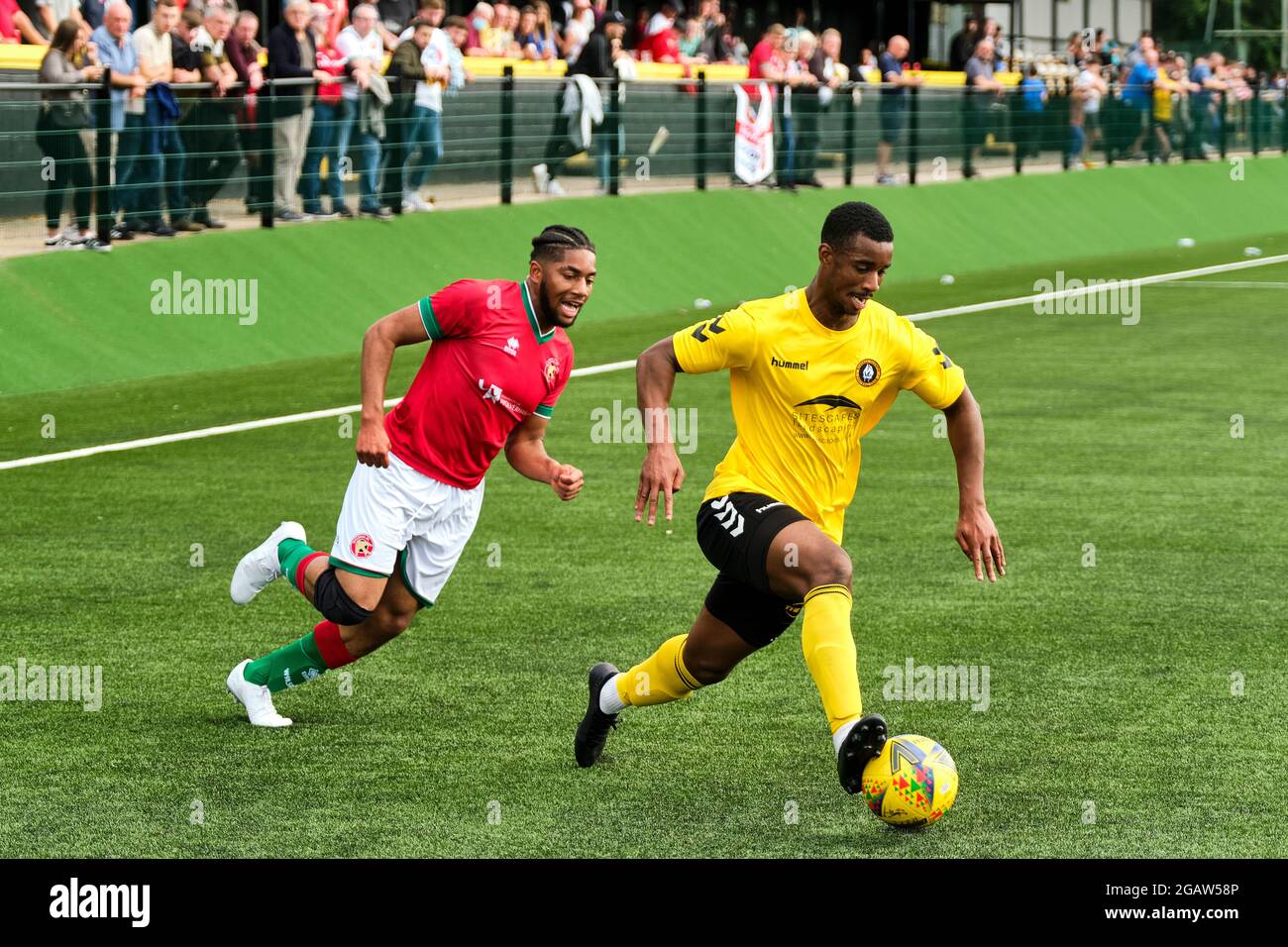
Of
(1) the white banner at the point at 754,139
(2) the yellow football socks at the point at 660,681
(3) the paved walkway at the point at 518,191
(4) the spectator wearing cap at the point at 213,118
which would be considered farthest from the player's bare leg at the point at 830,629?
(1) the white banner at the point at 754,139

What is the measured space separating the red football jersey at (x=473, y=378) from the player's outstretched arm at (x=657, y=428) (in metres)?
0.65

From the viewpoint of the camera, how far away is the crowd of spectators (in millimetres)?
18297

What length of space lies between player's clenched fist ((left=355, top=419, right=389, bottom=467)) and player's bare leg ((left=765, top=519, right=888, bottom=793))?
1.49 meters

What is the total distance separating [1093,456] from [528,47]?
512 inches

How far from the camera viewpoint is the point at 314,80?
797 inches

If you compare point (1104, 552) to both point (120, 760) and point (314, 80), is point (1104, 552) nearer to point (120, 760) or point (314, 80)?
point (120, 760)

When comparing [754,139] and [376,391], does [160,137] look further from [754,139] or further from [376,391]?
[376,391]

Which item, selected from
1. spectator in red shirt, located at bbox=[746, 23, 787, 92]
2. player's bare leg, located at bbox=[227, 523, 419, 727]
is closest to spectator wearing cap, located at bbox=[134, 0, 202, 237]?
spectator in red shirt, located at bbox=[746, 23, 787, 92]

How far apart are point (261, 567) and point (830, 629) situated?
274cm

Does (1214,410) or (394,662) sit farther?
(1214,410)

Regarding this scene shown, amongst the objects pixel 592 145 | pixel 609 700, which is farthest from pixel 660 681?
pixel 592 145

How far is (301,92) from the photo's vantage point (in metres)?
20.3

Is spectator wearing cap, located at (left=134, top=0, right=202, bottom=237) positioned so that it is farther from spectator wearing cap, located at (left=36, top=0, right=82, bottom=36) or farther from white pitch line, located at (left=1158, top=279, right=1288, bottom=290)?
white pitch line, located at (left=1158, top=279, right=1288, bottom=290)

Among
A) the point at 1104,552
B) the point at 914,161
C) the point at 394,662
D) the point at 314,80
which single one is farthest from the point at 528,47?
the point at 394,662
